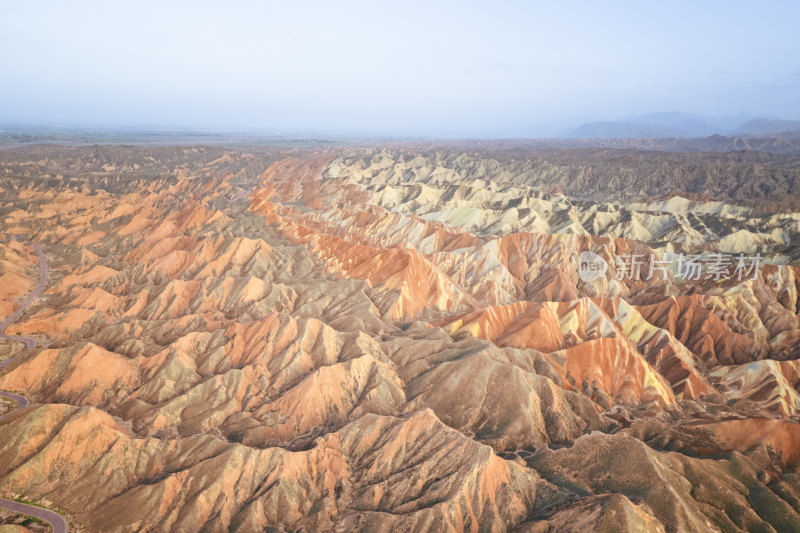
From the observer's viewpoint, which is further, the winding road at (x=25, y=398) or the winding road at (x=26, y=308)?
the winding road at (x=26, y=308)

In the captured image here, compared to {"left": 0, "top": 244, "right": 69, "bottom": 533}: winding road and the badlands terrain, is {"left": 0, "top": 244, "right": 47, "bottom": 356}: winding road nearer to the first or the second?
{"left": 0, "top": 244, "right": 69, "bottom": 533}: winding road

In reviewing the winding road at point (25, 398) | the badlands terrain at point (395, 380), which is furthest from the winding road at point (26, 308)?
the badlands terrain at point (395, 380)

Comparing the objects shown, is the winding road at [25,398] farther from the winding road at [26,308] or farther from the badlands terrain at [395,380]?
the badlands terrain at [395,380]

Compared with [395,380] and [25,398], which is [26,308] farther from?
[395,380]

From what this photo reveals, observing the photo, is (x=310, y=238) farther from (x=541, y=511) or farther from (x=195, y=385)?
(x=541, y=511)

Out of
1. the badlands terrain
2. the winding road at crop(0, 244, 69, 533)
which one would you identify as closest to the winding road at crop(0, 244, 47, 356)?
the winding road at crop(0, 244, 69, 533)

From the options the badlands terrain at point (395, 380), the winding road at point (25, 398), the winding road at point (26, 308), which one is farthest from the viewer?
the winding road at point (26, 308)

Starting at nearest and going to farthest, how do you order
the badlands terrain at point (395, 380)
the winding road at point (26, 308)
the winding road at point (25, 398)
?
the badlands terrain at point (395, 380), the winding road at point (25, 398), the winding road at point (26, 308)
